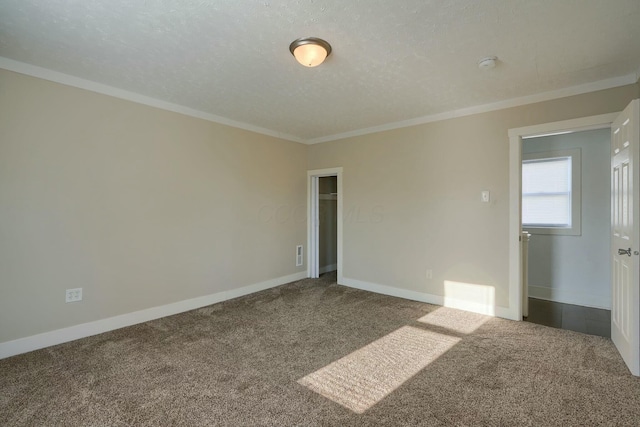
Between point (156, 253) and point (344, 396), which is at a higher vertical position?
point (156, 253)

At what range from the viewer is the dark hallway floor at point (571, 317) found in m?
3.33

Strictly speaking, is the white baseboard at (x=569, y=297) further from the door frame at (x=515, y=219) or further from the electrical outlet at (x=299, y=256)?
the electrical outlet at (x=299, y=256)

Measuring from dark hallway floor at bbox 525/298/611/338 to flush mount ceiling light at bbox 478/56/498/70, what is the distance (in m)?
2.84

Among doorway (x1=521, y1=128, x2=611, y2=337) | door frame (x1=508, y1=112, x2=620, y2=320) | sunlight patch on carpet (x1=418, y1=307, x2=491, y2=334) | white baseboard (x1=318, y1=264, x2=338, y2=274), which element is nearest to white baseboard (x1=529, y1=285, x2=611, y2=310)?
doorway (x1=521, y1=128, x2=611, y2=337)

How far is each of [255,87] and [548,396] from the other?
11.6 feet

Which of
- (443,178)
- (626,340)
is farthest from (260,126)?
(626,340)

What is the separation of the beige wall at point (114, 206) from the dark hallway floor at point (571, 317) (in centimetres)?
379

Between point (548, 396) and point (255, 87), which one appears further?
point (255, 87)

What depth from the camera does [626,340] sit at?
8.16ft

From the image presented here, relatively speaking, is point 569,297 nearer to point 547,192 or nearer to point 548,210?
point 548,210

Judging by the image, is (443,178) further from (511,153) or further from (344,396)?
(344,396)

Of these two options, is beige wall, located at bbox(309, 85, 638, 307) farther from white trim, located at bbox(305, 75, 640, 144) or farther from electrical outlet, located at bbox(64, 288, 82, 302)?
electrical outlet, located at bbox(64, 288, 82, 302)

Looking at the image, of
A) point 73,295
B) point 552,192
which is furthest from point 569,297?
point 73,295

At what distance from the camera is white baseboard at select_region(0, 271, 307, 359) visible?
8.82 ft
